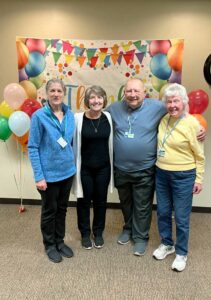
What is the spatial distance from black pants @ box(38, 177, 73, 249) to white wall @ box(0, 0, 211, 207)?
1608 mm

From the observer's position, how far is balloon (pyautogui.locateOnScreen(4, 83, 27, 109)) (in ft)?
8.90

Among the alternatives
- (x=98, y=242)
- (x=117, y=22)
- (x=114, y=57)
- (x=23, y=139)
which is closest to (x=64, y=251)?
(x=98, y=242)

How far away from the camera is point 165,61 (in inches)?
115

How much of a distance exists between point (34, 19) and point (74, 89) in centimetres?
80

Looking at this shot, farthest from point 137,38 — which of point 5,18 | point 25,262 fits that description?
point 25,262

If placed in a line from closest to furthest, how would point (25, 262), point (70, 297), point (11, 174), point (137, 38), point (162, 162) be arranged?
point (70, 297) < point (162, 162) < point (25, 262) < point (137, 38) < point (11, 174)

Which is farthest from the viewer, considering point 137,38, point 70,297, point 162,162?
point 137,38

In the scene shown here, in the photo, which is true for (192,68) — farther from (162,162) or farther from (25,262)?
(25,262)

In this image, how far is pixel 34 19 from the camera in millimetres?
2949

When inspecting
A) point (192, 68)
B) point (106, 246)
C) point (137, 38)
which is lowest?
point (106, 246)

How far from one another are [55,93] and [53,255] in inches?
50.7

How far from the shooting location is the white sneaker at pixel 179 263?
222cm

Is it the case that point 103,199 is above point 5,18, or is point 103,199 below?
below

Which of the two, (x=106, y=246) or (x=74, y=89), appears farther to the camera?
(x=74, y=89)
